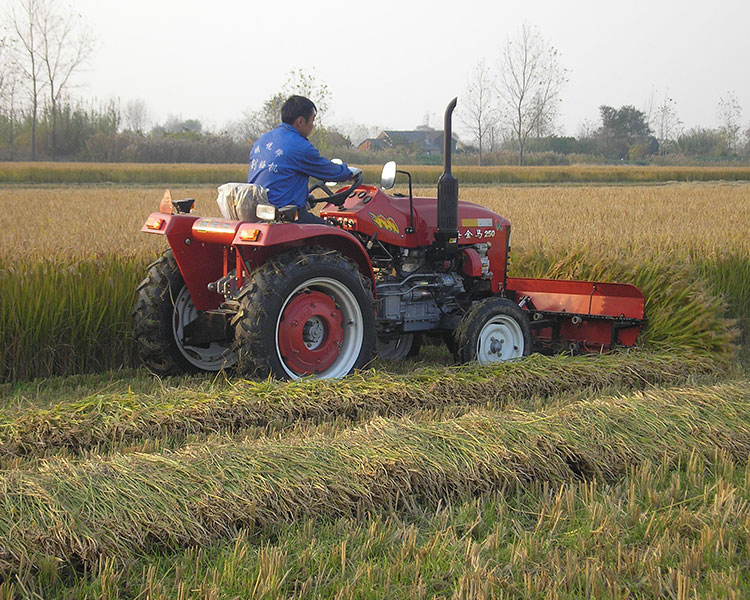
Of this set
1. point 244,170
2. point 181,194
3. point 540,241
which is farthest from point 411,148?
point 540,241

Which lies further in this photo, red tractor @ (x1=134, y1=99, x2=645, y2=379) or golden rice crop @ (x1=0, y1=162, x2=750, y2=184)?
golden rice crop @ (x1=0, y1=162, x2=750, y2=184)

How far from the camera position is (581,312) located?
21.3 ft

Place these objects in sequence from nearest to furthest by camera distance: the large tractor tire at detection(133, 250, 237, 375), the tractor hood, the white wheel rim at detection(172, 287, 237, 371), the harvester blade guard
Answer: the large tractor tire at detection(133, 250, 237, 375) < the white wheel rim at detection(172, 287, 237, 371) < the tractor hood < the harvester blade guard

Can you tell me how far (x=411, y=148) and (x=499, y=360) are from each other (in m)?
49.0

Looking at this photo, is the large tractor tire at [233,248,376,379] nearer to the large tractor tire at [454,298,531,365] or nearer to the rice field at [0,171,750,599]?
the rice field at [0,171,750,599]

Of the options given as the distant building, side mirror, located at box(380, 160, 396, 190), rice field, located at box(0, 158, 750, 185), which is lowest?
side mirror, located at box(380, 160, 396, 190)

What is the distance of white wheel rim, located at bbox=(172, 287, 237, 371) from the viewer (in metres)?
5.68

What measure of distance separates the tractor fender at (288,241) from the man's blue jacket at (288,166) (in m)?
0.32

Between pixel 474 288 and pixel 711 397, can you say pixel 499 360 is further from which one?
pixel 711 397

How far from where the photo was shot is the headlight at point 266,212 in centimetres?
489

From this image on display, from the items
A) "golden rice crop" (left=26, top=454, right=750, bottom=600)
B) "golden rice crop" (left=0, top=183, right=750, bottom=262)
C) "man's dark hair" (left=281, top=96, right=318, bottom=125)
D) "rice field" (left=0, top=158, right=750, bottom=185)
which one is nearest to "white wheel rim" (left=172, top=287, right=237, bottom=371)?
"man's dark hair" (left=281, top=96, right=318, bottom=125)

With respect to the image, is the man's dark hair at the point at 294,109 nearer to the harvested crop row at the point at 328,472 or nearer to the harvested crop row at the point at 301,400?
the harvested crop row at the point at 301,400

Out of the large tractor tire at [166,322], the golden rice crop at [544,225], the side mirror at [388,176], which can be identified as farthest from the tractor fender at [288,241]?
the golden rice crop at [544,225]

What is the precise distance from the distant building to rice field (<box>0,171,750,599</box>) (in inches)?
1779
